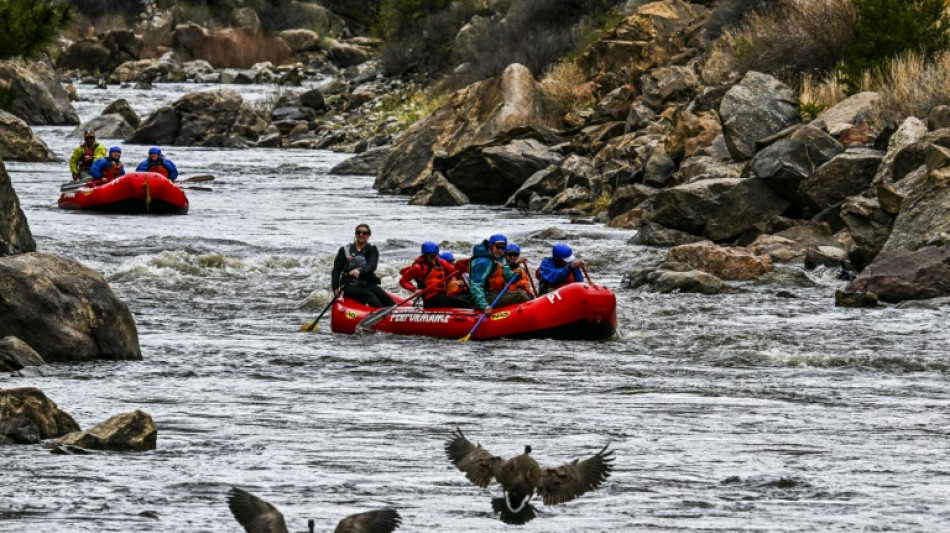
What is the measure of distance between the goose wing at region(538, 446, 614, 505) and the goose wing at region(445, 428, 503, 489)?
232 mm

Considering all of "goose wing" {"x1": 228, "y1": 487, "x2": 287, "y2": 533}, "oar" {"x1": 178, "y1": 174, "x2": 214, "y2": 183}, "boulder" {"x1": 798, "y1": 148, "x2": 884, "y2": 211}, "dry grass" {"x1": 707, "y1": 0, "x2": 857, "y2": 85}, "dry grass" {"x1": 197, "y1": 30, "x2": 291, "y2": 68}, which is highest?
"dry grass" {"x1": 197, "y1": 30, "x2": 291, "y2": 68}

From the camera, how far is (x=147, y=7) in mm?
82625

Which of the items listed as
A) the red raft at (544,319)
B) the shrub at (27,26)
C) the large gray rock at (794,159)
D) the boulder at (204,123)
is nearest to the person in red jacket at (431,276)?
the red raft at (544,319)

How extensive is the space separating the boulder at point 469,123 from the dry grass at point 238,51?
113ft

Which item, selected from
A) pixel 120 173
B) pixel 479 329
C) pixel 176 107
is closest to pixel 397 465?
pixel 479 329

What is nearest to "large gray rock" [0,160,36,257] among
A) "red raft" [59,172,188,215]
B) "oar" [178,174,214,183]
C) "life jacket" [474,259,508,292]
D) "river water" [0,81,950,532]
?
"river water" [0,81,950,532]

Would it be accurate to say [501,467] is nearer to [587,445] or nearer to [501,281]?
[587,445]

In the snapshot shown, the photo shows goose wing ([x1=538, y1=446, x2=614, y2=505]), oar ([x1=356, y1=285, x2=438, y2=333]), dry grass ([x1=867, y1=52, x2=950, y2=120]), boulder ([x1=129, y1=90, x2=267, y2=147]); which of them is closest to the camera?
goose wing ([x1=538, y1=446, x2=614, y2=505])

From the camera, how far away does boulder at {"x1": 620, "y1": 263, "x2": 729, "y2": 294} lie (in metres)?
17.9

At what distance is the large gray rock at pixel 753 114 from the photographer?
2481 centimetres

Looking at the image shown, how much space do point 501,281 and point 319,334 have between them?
6.06ft

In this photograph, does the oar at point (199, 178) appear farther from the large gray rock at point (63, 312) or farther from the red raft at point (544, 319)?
the large gray rock at point (63, 312)

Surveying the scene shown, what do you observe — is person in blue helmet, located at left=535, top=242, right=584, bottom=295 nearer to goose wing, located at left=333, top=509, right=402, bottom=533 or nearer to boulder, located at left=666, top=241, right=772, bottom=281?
boulder, located at left=666, top=241, right=772, bottom=281

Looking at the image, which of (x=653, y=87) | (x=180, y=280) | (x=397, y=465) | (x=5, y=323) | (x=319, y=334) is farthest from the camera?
(x=653, y=87)
